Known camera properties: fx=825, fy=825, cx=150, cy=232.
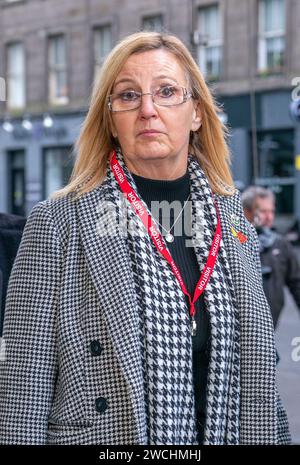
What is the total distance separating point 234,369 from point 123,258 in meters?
0.41

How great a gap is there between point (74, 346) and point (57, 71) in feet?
77.9

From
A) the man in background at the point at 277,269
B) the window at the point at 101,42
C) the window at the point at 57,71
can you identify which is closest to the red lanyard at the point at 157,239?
the man in background at the point at 277,269

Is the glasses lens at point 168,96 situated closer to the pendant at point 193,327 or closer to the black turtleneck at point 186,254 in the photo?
the black turtleneck at point 186,254

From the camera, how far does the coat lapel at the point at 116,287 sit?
1.94 meters

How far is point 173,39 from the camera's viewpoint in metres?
2.22

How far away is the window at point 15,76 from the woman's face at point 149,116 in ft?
79.6

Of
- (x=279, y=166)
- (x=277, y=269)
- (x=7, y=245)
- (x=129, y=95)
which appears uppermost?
(x=279, y=166)

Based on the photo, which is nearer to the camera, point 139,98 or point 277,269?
point 139,98

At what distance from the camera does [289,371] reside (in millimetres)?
7152

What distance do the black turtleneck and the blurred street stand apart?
2.63 m

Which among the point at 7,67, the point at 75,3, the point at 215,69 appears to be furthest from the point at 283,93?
the point at 7,67

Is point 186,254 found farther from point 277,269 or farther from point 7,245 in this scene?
point 277,269

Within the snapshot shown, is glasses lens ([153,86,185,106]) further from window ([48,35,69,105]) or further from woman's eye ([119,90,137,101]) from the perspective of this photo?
window ([48,35,69,105])

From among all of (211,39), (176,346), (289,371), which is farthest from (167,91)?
(211,39)
